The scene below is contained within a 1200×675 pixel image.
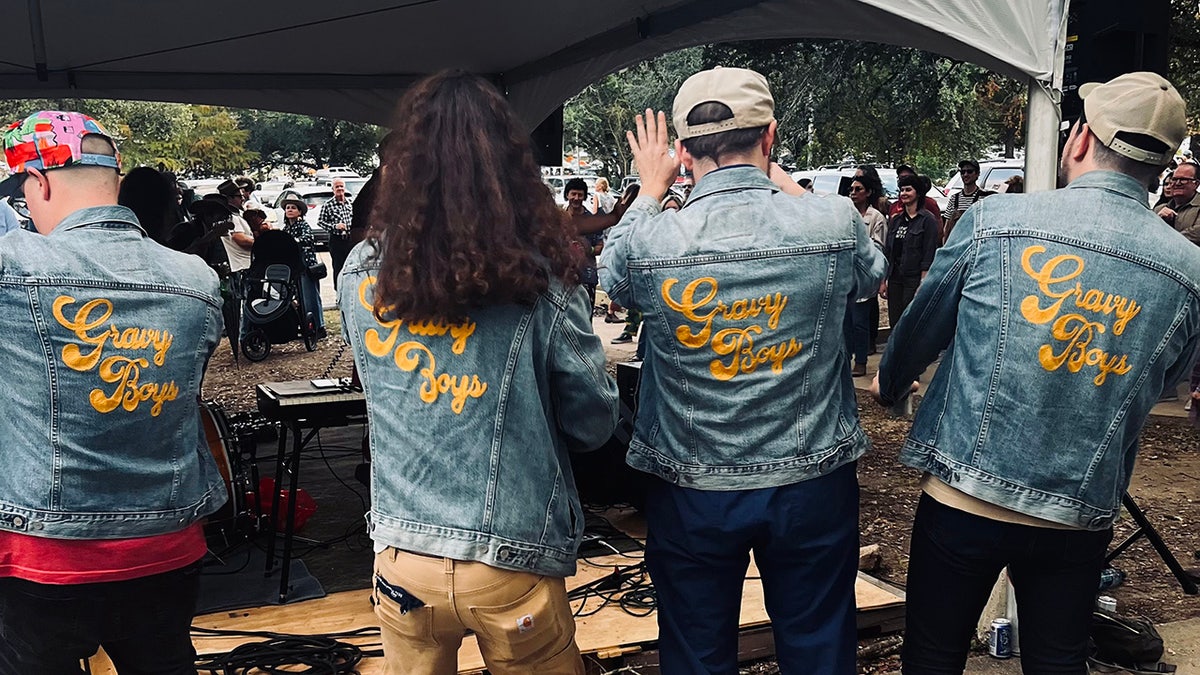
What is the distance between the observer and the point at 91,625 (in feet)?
7.36

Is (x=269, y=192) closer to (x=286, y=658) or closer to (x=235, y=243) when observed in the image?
(x=235, y=243)

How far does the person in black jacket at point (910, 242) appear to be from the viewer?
9.83 meters

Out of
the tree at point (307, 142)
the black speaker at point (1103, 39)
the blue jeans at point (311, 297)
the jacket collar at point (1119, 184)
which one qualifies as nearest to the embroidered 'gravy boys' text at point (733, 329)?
the jacket collar at point (1119, 184)

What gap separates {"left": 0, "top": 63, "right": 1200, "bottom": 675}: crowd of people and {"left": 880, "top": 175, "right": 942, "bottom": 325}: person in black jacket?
7485 millimetres

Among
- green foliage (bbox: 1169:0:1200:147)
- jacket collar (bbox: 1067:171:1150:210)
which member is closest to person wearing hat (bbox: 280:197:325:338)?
green foliage (bbox: 1169:0:1200:147)

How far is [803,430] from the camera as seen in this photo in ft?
7.90

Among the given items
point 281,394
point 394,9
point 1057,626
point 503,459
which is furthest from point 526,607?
point 394,9

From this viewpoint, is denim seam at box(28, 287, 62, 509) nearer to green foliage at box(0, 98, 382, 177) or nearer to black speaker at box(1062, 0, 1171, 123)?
black speaker at box(1062, 0, 1171, 123)

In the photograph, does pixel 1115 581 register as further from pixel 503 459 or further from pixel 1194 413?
pixel 503 459

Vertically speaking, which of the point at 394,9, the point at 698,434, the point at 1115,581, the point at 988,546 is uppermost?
the point at 394,9

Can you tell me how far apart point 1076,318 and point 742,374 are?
0.76 meters

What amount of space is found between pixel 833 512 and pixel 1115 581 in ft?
9.43

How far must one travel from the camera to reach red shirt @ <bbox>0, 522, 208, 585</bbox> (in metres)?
2.21

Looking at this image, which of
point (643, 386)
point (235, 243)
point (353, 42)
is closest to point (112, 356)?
point (643, 386)
